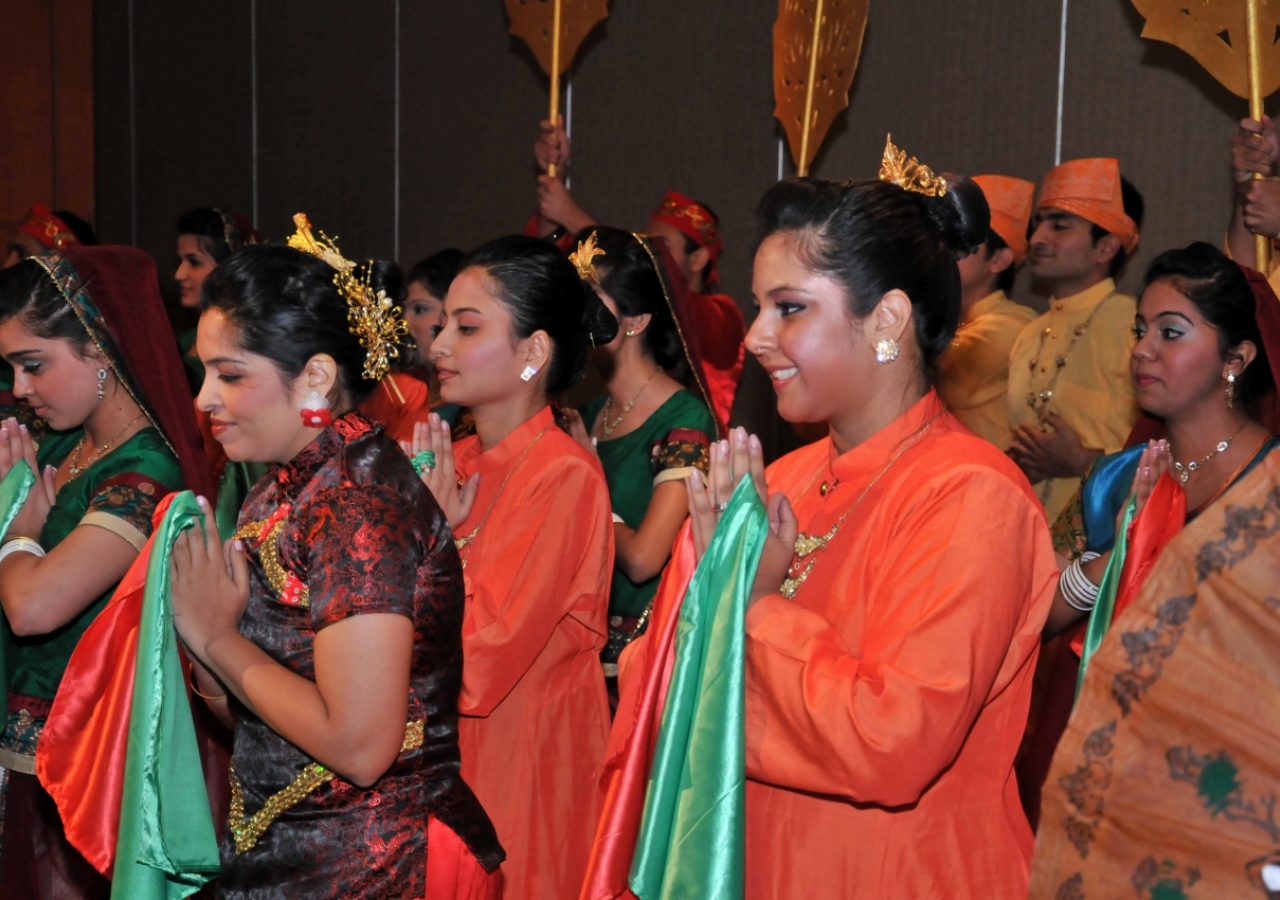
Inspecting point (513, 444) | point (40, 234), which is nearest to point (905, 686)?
point (513, 444)

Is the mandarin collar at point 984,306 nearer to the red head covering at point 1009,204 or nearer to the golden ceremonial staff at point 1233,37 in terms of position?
the red head covering at point 1009,204

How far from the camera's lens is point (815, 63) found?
407 cm

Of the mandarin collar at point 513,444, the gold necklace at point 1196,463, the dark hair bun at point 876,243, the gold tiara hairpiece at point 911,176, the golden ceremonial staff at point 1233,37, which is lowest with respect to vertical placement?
the mandarin collar at point 513,444

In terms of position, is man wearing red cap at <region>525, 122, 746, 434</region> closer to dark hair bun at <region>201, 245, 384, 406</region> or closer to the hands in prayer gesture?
dark hair bun at <region>201, 245, 384, 406</region>

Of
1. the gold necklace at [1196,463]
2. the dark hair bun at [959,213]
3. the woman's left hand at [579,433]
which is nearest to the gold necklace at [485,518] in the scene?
the woman's left hand at [579,433]

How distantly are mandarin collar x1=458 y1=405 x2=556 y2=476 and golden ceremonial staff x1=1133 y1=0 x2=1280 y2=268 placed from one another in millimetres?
1675

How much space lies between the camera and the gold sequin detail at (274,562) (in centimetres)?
158

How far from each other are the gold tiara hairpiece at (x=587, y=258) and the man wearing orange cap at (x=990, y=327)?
3.97 feet

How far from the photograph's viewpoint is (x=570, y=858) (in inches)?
90.3

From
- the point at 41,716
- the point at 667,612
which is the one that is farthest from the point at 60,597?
the point at 667,612

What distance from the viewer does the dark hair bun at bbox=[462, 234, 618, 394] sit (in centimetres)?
249

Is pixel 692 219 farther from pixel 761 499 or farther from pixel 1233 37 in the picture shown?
pixel 761 499

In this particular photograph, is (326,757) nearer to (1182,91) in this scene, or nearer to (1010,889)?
(1010,889)

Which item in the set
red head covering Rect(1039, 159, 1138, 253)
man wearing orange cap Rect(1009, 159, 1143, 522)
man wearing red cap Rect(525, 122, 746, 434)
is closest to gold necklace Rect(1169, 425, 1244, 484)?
man wearing orange cap Rect(1009, 159, 1143, 522)
